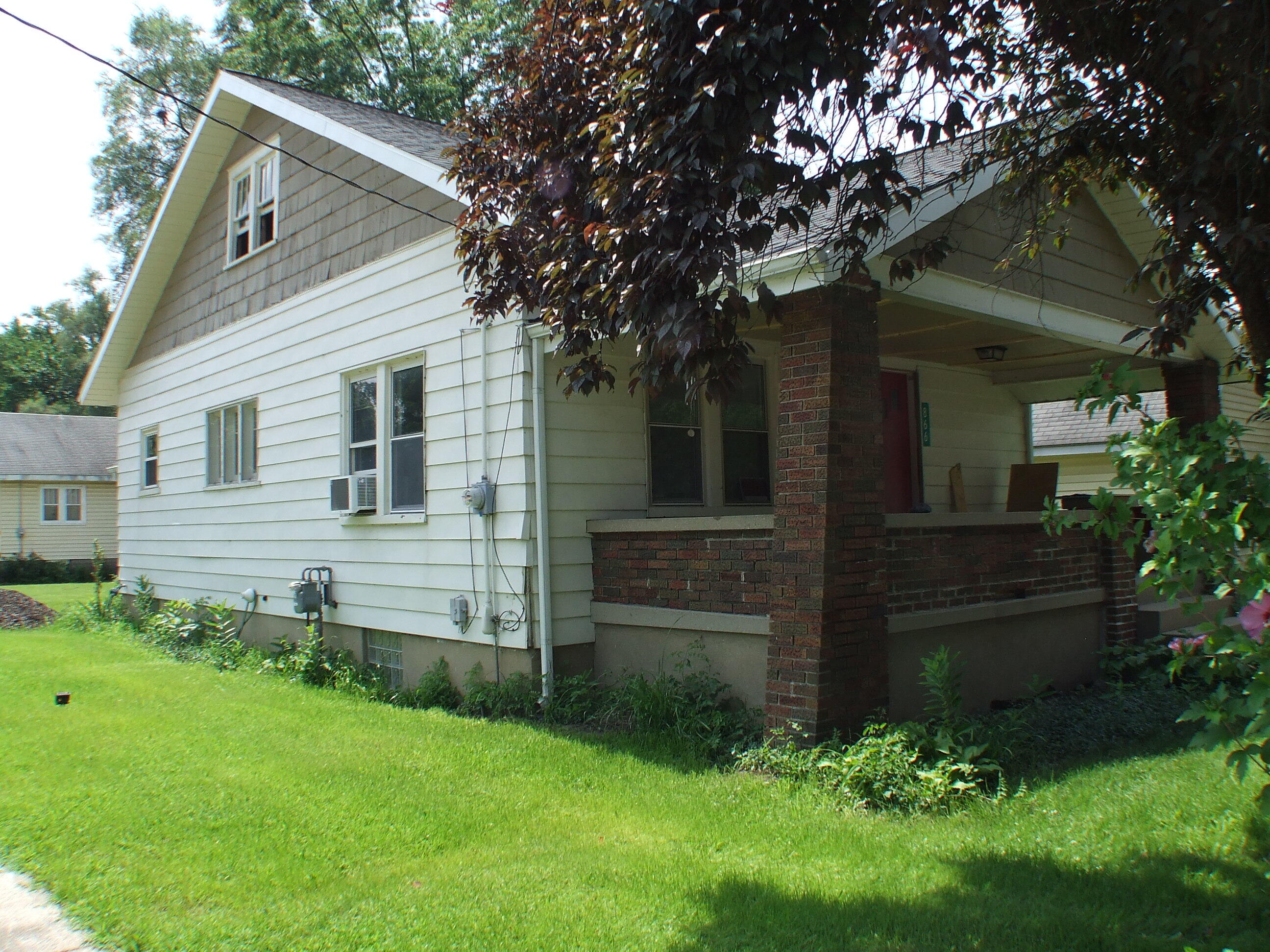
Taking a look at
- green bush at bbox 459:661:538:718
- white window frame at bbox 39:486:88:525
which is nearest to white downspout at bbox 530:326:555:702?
green bush at bbox 459:661:538:718

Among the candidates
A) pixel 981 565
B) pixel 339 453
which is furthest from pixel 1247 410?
pixel 339 453

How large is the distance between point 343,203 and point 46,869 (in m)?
7.58

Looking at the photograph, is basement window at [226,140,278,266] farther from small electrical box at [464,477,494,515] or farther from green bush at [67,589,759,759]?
small electrical box at [464,477,494,515]

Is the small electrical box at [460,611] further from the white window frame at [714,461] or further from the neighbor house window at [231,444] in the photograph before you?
the neighbor house window at [231,444]

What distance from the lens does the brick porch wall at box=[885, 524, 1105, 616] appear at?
6.93m

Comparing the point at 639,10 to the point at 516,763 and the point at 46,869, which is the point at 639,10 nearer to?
the point at 516,763

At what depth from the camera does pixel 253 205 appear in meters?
12.5

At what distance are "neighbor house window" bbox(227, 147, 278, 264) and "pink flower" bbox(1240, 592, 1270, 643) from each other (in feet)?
37.7

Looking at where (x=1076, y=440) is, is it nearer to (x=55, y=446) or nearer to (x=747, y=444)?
(x=747, y=444)

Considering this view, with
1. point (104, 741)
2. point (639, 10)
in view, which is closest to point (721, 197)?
point (639, 10)

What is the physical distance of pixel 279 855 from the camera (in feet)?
16.1

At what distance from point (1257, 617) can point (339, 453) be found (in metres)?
9.13


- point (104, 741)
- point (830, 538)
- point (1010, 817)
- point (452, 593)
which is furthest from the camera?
point (452, 593)

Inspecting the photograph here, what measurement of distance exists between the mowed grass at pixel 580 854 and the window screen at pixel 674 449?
269 cm
